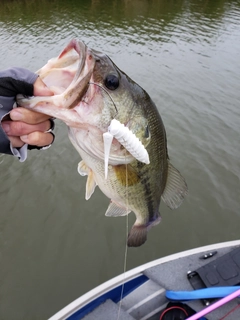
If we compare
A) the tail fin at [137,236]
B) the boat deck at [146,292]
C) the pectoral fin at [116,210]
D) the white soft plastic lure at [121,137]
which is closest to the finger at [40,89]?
the white soft plastic lure at [121,137]

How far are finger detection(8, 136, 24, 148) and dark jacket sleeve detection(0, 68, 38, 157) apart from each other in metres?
0.15

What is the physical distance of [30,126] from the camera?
4.76 feet

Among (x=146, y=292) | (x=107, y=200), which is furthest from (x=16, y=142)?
(x=107, y=200)

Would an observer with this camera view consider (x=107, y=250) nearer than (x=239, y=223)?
Yes

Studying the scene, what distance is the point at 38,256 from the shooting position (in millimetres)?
4059

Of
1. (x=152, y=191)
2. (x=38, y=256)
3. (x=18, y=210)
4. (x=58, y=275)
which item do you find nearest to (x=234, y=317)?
(x=152, y=191)

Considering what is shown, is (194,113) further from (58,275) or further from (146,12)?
(146,12)

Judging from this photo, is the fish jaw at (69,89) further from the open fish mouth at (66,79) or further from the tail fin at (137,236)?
the tail fin at (137,236)

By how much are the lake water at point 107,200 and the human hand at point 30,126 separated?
9.58 feet

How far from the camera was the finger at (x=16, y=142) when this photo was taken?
1492 mm

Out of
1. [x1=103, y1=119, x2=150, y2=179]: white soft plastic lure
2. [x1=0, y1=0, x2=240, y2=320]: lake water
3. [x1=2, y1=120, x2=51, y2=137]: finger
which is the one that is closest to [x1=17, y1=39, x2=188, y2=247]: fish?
[x1=103, y1=119, x2=150, y2=179]: white soft plastic lure

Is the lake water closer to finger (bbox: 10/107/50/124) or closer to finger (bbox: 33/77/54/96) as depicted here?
finger (bbox: 10/107/50/124)

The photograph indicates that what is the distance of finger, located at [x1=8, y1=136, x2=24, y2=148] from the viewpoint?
149 cm

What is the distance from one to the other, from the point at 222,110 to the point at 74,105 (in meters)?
6.82
